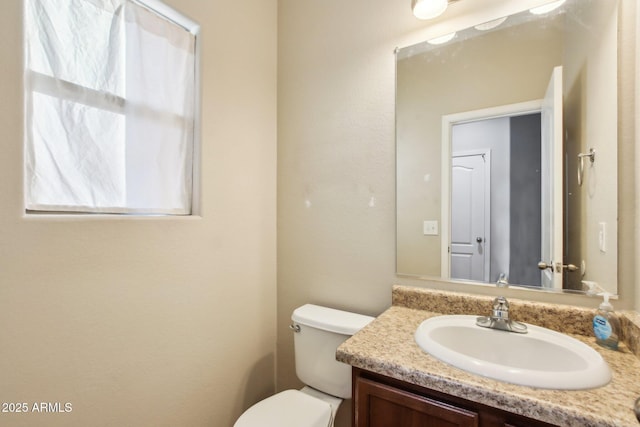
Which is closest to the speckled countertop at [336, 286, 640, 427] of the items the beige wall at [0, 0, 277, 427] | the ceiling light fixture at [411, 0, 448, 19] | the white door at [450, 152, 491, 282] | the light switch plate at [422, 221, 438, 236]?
the white door at [450, 152, 491, 282]

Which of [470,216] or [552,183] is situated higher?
[552,183]

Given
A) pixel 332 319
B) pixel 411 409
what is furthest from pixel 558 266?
pixel 332 319

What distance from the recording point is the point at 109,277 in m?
0.97

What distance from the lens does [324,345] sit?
1303 millimetres

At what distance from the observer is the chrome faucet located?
95 cm

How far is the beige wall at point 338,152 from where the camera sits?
1.35 metres

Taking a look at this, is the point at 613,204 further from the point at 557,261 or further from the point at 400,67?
the point at 400,67

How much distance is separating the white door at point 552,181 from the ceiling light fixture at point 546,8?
0.73ft

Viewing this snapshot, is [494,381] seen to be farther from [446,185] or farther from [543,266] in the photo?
[446,185]

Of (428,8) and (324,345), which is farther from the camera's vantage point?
(324,345)

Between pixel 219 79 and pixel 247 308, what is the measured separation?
3.91 ft

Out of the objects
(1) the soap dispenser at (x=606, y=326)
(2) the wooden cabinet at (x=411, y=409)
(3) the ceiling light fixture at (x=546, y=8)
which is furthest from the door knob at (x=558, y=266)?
(3) the ceiling light fixture at (x=546, y=8)

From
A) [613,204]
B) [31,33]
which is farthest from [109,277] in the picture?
[613,204]

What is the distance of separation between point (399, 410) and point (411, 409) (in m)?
0.04
